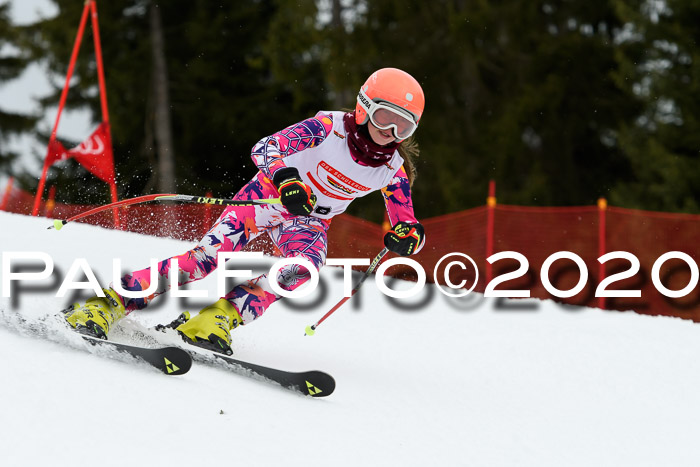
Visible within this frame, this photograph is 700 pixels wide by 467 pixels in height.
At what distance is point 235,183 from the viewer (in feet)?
64.8

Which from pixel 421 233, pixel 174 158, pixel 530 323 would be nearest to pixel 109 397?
pixel 421 233

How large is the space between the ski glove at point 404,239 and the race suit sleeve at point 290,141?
1.94 feet

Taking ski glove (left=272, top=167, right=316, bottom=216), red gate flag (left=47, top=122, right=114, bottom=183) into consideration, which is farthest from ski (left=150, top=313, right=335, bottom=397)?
red gate flag (left=47, top=122, right=114, bottom=183)

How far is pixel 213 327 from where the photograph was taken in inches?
150

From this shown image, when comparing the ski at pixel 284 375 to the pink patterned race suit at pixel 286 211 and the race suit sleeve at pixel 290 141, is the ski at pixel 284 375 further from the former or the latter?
the race suit sleeve at pixel 290 141

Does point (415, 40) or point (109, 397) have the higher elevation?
point (415, 40)

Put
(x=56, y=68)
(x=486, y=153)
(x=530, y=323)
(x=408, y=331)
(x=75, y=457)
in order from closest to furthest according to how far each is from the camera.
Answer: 1. (x=75, y=457)
2. (x=408, y=331)
3. (x=530, y=323)
4. (x=486, y=153)
5. (x=56, y=68)

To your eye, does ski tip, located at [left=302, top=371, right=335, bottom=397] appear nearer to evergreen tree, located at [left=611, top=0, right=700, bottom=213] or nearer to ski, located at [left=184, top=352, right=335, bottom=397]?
ski, located at [left=184, top=352, right=335, bottom=397]

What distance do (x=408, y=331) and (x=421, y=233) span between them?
1872mm

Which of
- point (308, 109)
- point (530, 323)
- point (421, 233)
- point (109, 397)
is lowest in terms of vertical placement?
point (530, 323)

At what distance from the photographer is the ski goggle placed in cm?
380

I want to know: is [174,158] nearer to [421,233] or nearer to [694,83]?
[694,83]

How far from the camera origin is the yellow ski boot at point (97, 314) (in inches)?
144

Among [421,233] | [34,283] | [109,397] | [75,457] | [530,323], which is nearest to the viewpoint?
[75,457]
